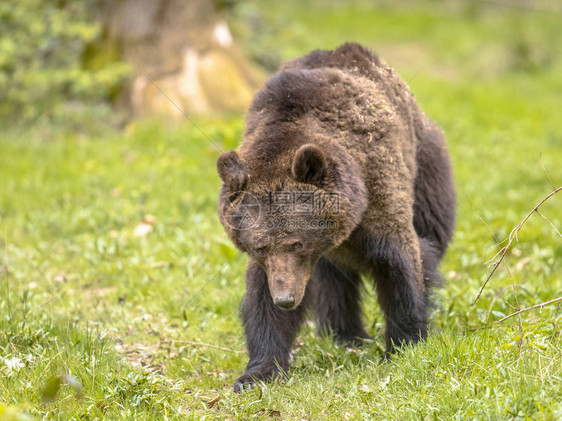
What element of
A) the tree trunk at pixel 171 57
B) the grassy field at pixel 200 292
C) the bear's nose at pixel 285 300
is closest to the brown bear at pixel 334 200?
the bear's nose at pixel 285 300

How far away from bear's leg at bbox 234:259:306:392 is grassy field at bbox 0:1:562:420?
197mm

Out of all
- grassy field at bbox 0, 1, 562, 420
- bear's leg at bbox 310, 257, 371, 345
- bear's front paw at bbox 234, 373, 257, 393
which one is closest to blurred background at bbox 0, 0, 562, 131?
grassy field at bbox 0, 1, 562, 420

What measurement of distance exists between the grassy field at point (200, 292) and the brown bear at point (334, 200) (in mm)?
353

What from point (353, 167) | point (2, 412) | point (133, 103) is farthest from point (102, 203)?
point (2, 412)

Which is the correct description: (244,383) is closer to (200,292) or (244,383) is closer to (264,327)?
(264,327)

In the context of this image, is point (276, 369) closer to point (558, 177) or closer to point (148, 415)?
point (148, 415)

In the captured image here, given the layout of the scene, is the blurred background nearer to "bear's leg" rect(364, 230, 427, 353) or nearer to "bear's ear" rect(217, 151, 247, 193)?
"bear's leg" rect(364, 230, 427, 353)

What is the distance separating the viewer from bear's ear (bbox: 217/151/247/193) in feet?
14.1

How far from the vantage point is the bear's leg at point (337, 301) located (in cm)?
571

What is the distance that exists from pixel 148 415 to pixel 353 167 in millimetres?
1984

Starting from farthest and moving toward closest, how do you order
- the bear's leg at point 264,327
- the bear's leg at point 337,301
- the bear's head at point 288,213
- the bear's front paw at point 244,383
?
the bear's leg at point 337,301 → the bear's leg at point 264,327 → the bear's front paw at point 244,383 → the bear's head at point 288,213

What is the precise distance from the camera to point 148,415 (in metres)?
3.80

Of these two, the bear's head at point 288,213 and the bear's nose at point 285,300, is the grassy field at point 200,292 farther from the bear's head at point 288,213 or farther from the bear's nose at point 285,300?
the bear's head at point 288,213

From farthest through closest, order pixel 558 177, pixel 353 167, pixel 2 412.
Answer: pixel 558 177 < pixel 353 167 < pixel 2 412
